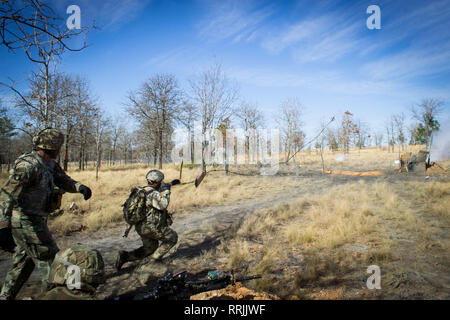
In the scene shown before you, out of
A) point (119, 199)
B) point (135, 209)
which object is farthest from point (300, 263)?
point (119, 199)

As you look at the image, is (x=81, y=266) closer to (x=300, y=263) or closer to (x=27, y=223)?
(x=27, y=223)

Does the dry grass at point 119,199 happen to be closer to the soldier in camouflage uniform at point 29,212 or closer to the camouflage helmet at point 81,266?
the soldier in camouflage uniform at point 29,212

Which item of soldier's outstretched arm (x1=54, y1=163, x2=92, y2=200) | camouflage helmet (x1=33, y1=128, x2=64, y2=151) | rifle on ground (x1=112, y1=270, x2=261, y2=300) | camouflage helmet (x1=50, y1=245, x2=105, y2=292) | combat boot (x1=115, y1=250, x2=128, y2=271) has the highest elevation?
camouflage helmet (x1=33, y1=128, x2=64, y2=151)

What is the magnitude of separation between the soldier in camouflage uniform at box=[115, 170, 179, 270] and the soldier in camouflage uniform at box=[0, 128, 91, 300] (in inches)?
50.3

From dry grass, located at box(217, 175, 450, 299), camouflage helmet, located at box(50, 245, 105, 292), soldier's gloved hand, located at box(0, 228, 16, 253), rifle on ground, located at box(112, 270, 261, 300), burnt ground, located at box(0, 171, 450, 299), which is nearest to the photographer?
camouflage helmet, located at box(50, 245, 105, 292)

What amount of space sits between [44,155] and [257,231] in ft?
16.2

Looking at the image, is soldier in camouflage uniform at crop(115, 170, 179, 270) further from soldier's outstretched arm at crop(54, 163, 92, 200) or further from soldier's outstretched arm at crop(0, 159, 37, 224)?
soldier's outstretched arm at crop(0, 159, 37, 224)

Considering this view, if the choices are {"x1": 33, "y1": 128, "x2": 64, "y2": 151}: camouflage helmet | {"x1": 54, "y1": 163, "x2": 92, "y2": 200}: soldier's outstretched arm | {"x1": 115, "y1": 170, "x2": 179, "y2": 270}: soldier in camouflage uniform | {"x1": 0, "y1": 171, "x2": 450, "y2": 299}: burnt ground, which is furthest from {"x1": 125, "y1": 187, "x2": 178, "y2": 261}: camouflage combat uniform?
{"x1": 33, "y1": 128, "x2": 64, "y2": 151}: camouflage helmet

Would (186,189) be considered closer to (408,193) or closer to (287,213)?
(287,213)

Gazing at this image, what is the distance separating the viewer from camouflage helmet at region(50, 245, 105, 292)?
187cm

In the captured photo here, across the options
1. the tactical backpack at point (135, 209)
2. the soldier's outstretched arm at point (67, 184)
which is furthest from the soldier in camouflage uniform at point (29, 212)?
the tactical backpack at point (135, 209)

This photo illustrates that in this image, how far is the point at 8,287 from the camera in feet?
7.94
